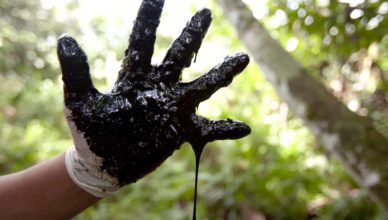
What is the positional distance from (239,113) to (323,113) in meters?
3.01

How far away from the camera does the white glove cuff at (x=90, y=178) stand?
5.08ft

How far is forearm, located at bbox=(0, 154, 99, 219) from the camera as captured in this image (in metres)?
1.56

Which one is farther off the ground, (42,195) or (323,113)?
(323,113)

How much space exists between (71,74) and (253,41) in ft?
7.02

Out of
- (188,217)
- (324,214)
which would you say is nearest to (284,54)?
(324,214)

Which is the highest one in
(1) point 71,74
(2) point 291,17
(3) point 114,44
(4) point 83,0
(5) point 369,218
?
(4) point 83,0

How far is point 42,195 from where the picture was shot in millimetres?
1570

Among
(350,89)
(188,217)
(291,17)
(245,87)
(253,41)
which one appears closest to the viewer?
(291,17)

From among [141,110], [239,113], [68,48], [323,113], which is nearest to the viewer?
[68,48]

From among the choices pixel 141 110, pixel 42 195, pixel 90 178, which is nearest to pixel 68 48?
pixel 141 110

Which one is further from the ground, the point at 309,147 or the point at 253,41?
the point at 253,41

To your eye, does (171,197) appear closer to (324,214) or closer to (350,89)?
(324,214)

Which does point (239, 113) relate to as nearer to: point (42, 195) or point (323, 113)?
point (323, 113)

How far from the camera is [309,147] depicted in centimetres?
502
